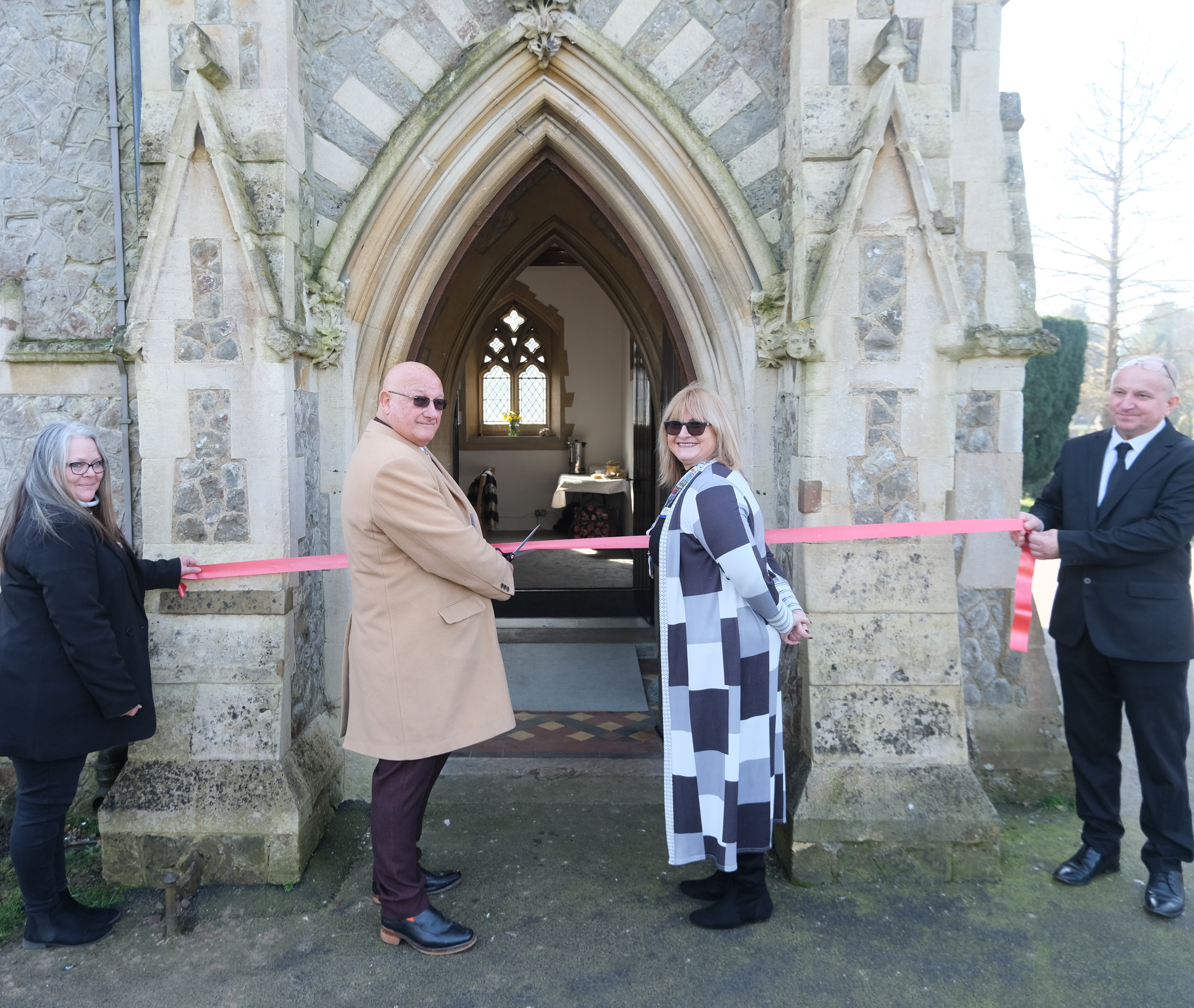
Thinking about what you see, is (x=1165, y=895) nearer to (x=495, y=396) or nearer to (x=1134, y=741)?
(x=1134, y=741)

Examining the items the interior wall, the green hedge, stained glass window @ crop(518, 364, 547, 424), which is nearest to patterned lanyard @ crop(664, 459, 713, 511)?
the interior wall

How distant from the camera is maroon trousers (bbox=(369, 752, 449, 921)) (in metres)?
2.52

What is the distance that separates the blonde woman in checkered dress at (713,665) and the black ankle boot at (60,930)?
175cm

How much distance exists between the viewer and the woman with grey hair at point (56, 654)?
8.09ft

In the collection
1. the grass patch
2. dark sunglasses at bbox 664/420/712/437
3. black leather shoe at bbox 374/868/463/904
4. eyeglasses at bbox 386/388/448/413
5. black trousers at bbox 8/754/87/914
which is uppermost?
eyeglasses at bbox 386/388/448/413

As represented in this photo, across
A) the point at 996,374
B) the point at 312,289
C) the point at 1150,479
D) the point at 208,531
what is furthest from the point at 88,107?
the point at 1150,479

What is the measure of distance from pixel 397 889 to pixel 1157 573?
8.08 feet

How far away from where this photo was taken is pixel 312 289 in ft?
10.8

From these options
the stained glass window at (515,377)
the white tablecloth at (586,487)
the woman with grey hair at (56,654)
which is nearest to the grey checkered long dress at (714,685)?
the woman with grey hair at (56,654)

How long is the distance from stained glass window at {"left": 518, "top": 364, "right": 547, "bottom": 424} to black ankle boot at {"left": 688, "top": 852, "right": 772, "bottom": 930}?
10.9 metres

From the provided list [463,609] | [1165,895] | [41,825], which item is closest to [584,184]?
[463,609]

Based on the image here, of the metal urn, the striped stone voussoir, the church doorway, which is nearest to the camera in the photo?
the striped stone voussoir

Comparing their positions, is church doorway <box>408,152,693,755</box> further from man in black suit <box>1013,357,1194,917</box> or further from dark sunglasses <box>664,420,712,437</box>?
man in black suit <box>1013,357,1194,917</box>

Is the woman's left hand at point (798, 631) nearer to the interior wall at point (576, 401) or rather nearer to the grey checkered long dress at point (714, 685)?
the grey checkered long dress at point (714, 685)
